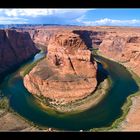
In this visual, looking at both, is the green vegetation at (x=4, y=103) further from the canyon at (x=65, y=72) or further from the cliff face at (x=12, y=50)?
the cliff face at (x=12, y=50)

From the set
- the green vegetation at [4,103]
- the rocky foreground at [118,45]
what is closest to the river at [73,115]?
the green vegetation at [4,103]

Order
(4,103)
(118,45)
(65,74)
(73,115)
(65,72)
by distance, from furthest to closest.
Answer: (118,45), (65,72), (65,74), (4,103), (73,115)

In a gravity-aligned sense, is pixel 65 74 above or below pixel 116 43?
above

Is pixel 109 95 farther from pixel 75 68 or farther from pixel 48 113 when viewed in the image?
pixel 48 113

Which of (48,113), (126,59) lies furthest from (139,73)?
(48,113)

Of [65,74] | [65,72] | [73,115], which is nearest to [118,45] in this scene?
[65,72]

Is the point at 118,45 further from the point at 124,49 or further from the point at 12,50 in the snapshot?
the point at 12,50
